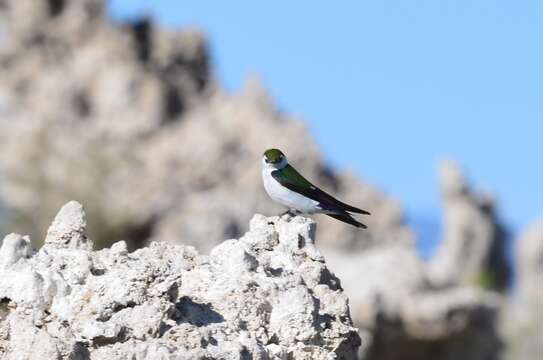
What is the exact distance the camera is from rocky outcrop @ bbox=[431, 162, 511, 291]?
3691 cm

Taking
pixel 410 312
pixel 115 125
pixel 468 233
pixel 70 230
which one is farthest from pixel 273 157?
pixel 468 233

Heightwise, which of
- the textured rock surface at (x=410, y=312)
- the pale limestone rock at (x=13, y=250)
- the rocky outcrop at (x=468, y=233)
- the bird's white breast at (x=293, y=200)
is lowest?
the pale limestone rock at (x=13, y=250)

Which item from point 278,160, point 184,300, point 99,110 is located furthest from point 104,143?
point 184,300

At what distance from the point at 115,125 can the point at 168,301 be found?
26.3 meters

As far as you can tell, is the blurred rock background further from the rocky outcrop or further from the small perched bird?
the small perched bird

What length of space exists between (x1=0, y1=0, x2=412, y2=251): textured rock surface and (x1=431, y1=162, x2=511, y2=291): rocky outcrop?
4.73 m

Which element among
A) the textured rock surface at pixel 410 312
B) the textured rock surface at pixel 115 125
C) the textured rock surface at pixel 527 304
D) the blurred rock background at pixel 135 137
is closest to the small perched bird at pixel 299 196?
the textured rock surface at pixel 410 312

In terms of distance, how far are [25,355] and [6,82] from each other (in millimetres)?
27051

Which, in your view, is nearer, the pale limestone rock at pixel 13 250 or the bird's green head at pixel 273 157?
the pale limestone rock at pixel 13 250

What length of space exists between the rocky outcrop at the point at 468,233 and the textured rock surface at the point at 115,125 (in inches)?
186

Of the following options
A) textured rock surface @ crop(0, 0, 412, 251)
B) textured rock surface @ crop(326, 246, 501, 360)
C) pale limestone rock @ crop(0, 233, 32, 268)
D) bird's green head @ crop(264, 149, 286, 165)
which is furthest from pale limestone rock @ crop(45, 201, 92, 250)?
textured rock surface @ crop(0, 0, 412, 251)

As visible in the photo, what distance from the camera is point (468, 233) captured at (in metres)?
37.5

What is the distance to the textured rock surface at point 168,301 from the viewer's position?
587 cm

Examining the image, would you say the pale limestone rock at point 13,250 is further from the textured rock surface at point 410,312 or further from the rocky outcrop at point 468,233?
the rocky outcrop at point 468,233
